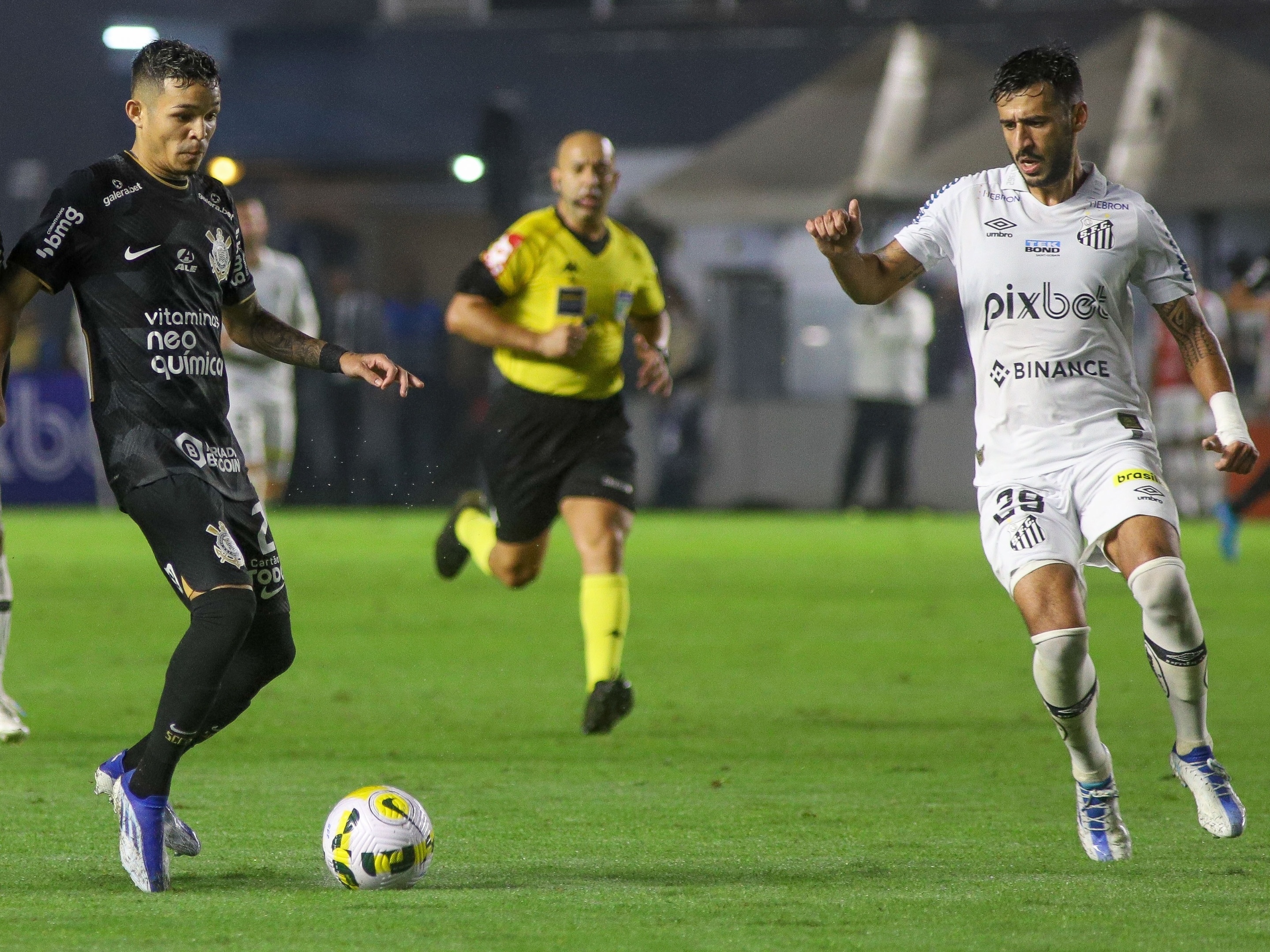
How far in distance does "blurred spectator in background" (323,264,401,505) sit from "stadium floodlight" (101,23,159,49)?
5122 millimetres

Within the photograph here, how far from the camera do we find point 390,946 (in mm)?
4355

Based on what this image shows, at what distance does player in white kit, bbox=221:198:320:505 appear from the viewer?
41.6 feet

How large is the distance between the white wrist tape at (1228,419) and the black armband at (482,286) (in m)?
3.47

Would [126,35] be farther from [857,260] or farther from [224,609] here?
[224,609]

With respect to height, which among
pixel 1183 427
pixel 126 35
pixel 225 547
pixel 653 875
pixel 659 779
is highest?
pixel 126 35

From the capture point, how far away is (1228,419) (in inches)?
219

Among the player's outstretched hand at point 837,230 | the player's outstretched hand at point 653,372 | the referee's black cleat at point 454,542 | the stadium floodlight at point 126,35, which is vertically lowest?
the referee's black cleat at point 454,542

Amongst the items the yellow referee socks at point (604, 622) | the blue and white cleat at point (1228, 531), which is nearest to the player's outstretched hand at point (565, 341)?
the yellow referee socks at point (604, 622)

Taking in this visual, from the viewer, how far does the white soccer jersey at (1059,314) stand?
18.3 ft

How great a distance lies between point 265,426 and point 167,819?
27.0 ft

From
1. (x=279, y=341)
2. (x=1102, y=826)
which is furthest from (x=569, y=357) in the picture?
(x=1102, y=826)

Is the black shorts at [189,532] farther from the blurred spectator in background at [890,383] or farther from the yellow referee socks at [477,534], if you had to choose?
the blurred spectator in background at [890,383]

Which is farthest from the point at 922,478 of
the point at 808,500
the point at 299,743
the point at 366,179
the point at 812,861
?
the point at 812,861

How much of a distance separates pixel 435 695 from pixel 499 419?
4.12ft
